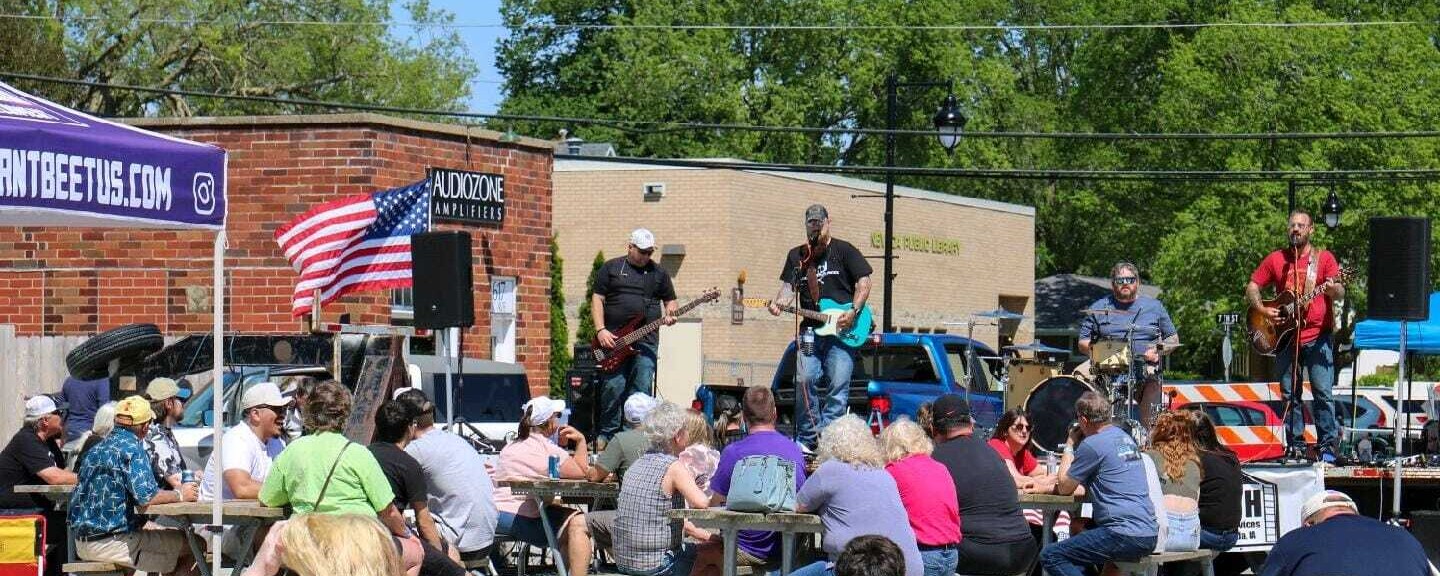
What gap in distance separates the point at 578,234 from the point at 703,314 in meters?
3.46

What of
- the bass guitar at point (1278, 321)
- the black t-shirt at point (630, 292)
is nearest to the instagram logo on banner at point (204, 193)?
the black t-shirt at point (630, 292)

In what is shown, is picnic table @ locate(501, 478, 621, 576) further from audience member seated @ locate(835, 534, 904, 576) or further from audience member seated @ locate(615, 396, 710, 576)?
audience member seated @ locate(835, 534, 904, 576)

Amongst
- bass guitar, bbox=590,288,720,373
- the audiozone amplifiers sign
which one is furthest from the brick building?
bass guitar, bbox=590,288,720,373

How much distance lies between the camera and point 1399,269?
1461cm

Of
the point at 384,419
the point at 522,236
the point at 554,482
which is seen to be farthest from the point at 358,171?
the point at 384,419

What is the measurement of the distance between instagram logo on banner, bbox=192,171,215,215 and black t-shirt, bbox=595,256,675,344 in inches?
195

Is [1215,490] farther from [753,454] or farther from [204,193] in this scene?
[204,193]

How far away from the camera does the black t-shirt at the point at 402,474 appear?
982cm

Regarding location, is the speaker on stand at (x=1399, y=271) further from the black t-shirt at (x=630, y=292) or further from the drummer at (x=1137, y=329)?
the black t-shirt at (x=630, y=292)

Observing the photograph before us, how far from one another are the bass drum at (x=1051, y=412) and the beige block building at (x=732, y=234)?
2301 centimetres

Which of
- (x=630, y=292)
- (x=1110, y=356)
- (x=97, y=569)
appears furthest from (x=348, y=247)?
(x=1110, y=356)

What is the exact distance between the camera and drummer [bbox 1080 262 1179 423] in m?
14.2

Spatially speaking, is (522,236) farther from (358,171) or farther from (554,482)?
(554,482)

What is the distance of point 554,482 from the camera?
1191 cm
